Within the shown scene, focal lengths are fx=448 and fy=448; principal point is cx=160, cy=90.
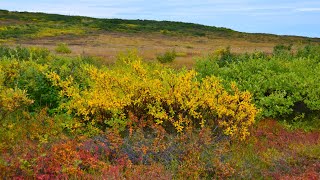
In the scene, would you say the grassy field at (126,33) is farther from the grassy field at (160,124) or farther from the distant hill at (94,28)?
the grassy field at (160,124)

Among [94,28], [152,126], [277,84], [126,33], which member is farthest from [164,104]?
[94,28]

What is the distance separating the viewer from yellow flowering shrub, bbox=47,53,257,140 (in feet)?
31.5

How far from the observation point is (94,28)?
65875mm

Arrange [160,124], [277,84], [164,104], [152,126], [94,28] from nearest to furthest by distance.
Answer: [152,126]
[164,104]
[160,124]
[277,84]
[94,28]

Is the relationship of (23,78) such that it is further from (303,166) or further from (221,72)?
(303,166)

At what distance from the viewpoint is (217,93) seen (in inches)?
390

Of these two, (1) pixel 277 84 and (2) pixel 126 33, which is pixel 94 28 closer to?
(2) pixel 126 33

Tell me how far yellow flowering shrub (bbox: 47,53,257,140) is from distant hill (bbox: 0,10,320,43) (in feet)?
135

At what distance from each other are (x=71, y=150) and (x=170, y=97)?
2.87m

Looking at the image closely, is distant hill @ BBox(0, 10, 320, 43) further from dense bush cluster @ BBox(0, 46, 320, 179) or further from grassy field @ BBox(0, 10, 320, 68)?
dense bush cluster @ BBox(0, 46, 320, 179)

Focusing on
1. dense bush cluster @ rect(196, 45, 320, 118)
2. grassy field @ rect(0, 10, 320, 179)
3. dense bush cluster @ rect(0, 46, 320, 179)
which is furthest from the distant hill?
dense bush cluster @ rect(0, 46, 320, 179)

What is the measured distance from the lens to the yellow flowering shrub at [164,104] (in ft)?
31.5

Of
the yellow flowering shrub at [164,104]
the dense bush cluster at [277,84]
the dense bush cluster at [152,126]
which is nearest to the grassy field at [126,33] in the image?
the dense bush cluster at [277,84]

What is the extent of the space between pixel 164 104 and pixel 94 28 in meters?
57.5
